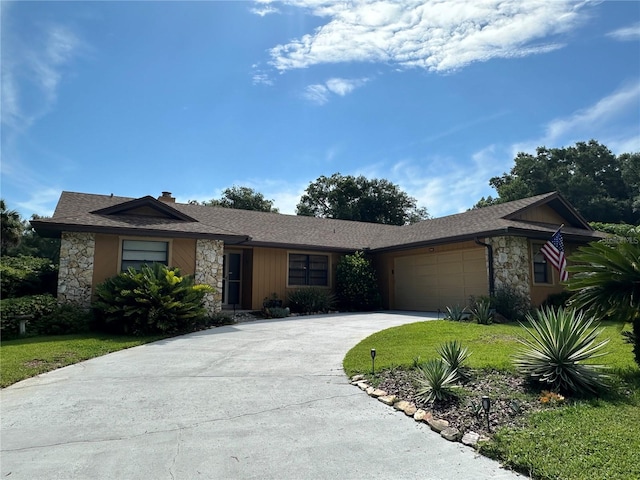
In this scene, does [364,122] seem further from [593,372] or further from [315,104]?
[593,372]

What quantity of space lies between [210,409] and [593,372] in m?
4.82

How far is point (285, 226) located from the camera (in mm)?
19000

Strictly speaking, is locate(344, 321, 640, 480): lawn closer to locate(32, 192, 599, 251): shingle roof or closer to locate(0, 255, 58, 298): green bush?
locate(32, 192, 599, 251): shingle roof

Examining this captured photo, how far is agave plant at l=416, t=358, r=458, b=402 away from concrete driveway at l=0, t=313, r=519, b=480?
0.52 metres

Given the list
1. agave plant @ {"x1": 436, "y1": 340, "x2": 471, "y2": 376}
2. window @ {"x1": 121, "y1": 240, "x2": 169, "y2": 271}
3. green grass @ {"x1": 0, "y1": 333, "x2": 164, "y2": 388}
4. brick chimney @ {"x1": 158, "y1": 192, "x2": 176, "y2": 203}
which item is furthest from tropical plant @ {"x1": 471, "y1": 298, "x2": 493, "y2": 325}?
brick chimney @ {"x1": 158, "y1": 192, "x2": 176, "y2": 203}

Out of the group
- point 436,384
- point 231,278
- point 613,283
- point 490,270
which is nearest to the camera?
point 436,384

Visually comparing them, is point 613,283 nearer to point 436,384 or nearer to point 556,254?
point 436,384

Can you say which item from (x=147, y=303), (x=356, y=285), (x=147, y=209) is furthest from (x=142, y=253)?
(x=356, y=285)

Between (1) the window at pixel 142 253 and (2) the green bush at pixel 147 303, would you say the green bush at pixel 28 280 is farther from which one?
(2) the green bush at pixel 147 303

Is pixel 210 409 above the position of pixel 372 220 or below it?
below

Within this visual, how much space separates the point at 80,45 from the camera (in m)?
10.7

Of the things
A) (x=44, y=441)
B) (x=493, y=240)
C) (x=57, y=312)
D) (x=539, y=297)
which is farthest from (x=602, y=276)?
(x=57, y=312)

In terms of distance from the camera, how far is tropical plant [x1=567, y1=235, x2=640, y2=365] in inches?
222

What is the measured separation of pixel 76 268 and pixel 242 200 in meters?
25.5
